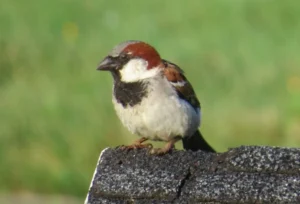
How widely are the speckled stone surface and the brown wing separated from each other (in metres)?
1.60

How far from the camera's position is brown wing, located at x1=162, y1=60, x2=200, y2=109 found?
5186 mm

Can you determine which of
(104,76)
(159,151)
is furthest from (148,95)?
(104,76)

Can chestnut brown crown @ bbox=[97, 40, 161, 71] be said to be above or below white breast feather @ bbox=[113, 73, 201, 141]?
above

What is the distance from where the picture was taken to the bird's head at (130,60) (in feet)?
15.2

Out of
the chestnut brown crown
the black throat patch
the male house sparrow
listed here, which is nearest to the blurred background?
the male house sparrow

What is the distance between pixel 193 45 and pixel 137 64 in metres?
6.38

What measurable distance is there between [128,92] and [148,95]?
0.39 ft

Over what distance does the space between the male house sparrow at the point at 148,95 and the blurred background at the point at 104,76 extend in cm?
426

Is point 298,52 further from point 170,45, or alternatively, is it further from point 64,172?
point 64,172

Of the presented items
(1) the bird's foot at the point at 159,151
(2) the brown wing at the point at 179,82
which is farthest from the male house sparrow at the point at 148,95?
(1) the bird's foot at the point at 159,151

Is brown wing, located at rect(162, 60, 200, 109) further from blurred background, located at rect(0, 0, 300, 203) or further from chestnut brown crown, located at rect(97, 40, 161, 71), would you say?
blurred background, located at rect(0, 0, 300, 203)

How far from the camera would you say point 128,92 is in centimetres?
488

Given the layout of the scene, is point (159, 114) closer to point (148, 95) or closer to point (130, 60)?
point (148, 95)

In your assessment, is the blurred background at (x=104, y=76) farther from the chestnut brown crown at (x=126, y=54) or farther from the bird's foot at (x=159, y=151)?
the bird's foot at (x=159, y=151)
